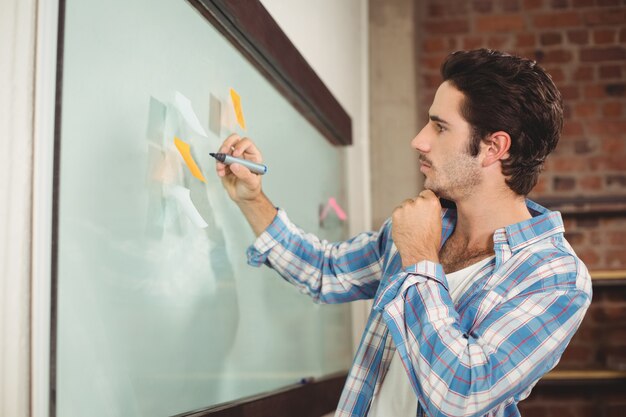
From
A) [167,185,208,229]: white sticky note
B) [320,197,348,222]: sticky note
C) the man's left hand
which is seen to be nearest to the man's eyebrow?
the man's left hand

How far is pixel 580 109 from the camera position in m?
3.27

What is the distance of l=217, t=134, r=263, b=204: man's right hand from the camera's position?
127 cm

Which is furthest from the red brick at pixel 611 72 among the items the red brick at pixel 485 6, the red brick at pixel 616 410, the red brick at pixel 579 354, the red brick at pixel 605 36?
the red brick at pixel 616 410

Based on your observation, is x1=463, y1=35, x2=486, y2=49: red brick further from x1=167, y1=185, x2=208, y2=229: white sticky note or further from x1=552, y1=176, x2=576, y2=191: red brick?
x1=167, y1=185, x2=208, y2=229: white sticky note

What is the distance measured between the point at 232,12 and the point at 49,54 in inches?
20.8

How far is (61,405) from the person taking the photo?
0.82 m

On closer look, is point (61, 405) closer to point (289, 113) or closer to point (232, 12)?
point (232, 12)

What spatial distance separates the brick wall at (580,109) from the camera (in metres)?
3.12

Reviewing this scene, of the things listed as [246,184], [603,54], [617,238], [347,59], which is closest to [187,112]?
[246,184]

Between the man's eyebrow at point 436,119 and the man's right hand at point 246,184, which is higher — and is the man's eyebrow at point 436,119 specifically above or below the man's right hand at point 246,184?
above

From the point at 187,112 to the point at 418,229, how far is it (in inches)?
16.8

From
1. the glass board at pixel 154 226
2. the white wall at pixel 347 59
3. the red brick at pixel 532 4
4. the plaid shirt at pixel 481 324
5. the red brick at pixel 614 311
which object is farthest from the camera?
the red brick at pixel 532 4

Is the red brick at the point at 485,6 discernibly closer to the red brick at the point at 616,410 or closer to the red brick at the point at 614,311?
the red brick at the point at 614,311

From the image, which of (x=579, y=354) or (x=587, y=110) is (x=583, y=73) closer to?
(x=587, y=110)
